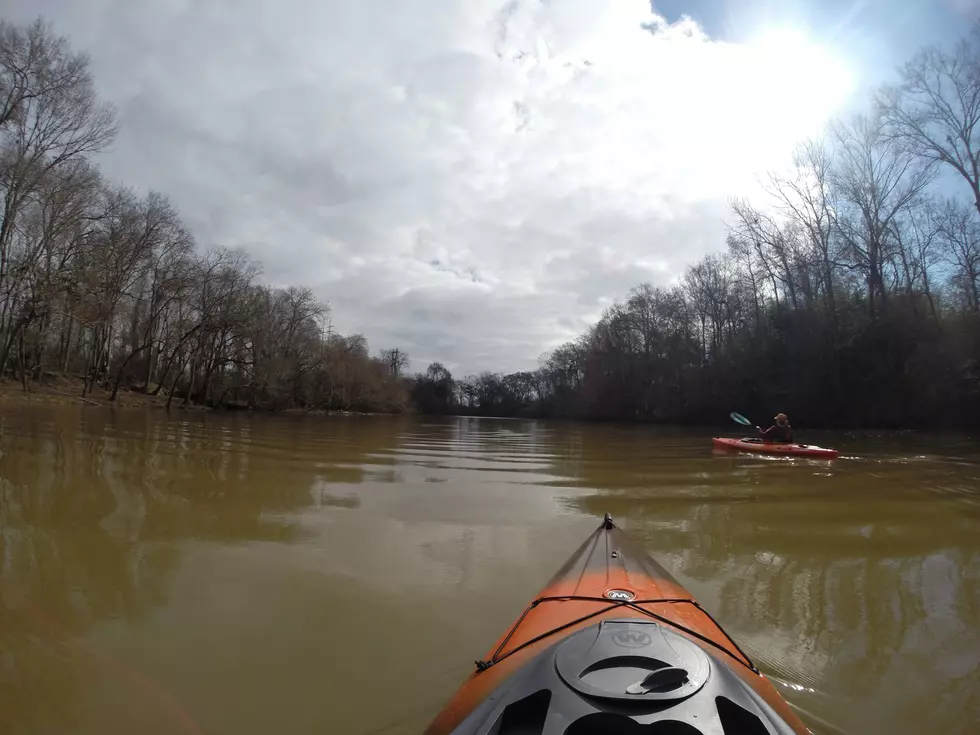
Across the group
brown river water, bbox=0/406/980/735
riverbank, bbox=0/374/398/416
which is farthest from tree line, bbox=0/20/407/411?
brown river water, bbox=0/406/980/735

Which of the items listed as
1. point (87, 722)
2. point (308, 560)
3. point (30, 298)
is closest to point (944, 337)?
point (308, 560)

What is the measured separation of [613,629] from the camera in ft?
7.39

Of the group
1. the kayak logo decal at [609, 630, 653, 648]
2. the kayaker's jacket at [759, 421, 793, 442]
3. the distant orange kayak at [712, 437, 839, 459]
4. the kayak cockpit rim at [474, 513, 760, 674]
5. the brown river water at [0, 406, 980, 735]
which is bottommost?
the brown river water at [0, 406, 980, 735]

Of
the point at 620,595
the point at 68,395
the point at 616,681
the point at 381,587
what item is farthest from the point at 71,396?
the point at 616,681

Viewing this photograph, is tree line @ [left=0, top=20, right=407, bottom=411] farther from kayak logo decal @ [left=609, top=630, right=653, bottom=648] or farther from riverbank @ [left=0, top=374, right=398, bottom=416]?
kayak logo decal @ [left=609, top=630, right=653, bottom=648]

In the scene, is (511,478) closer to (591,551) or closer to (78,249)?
(591,551)

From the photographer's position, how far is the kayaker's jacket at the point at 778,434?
13.9 meters

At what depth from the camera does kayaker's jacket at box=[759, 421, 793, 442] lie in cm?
1385

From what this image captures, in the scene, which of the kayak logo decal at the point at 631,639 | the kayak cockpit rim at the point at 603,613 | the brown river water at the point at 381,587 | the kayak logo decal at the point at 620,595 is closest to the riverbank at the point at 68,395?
the brown river water at the point at 381,587

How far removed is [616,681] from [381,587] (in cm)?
270

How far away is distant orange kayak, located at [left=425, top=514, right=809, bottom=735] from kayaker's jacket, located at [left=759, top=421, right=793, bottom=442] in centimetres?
1297

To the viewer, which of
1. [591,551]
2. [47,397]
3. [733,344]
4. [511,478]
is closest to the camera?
[591,551]

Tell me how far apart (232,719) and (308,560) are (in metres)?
2.21

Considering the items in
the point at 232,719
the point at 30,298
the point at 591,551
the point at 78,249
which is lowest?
the point at 232,719
